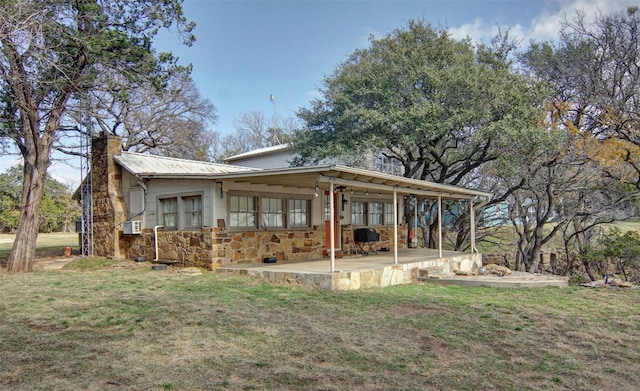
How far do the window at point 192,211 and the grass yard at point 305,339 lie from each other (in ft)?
7.73

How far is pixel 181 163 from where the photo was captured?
1222cm

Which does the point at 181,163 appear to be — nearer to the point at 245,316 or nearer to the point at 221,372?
the point at 245,316

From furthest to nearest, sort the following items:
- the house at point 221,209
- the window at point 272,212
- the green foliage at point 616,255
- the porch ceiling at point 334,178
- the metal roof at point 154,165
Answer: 1. the green foliage at point 616,255
2. the metal roof at point 154,165
3. the window at point 272,212
4. the house at point 221,209
5. the porch ceiling at point 334,178

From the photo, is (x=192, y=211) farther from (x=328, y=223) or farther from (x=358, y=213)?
(x=358, y=213)

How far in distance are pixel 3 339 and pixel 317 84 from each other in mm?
14613

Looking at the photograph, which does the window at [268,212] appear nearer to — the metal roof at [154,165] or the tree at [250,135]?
the metal roof at [154,165]

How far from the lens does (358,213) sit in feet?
42.5

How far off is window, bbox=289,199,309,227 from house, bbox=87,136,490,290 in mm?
26

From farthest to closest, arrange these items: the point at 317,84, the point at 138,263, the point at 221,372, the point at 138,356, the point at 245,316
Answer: the point at 317,84
the point at 138,263
the point at 245,316
the point at 138,356
the point at 221,372

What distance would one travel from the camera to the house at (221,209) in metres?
9.21

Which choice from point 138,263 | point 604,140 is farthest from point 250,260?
point 604,140

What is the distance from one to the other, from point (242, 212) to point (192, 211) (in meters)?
1.20

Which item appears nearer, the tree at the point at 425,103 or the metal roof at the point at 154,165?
the metal roof at the point at 154,165

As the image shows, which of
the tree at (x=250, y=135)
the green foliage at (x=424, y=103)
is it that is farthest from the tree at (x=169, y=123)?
the green foliage at (x=424, y=103)
